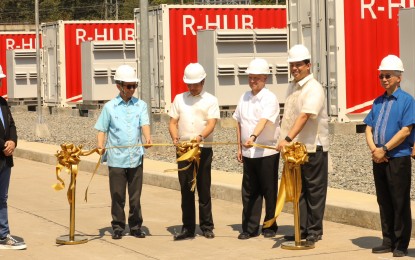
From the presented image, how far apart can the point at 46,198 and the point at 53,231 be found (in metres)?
3.51

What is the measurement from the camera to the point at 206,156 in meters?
11.5

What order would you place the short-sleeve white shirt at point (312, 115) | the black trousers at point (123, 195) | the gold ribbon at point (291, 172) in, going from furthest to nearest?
the black trousers at point (123, 195), the short-sleeve white shirt at point (312, 115), the gold ribbon at point (291, 172)

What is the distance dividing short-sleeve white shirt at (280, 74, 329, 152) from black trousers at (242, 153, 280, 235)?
0.55 m

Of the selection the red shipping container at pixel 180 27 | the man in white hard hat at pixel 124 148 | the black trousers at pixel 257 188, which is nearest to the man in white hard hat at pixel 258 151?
the black trousers at pixel 257 188

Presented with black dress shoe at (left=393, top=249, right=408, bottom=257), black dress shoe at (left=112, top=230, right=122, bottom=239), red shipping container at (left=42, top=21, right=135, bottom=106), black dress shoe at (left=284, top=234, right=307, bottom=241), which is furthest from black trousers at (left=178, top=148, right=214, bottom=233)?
red shipping container at (left=42, top=21, right=135, bottom=106)

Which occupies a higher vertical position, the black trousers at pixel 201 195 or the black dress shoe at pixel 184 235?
the black trousers at pixel 201 195

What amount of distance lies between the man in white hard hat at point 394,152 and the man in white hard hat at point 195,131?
2.05 meters

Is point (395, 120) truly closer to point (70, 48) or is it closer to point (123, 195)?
point (123, 195)

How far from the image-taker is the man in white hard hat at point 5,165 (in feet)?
35.3

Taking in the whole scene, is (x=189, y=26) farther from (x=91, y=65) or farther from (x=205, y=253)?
(x=205, y=253)

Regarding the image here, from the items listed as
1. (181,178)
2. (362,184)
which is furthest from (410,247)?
(362,184)

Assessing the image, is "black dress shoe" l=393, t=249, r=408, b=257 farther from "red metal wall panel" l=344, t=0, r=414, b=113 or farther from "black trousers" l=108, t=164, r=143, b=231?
"red metal wall panel" l=344, t=0, r=414, b=113

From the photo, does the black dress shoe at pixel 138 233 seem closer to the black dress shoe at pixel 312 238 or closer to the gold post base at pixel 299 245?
the gold post base at pixel 299 245

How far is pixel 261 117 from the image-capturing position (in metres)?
11.3
